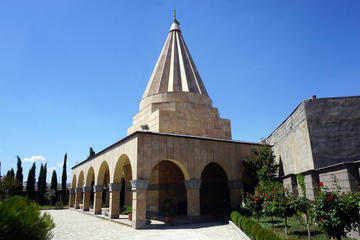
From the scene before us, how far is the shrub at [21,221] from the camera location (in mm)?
5352

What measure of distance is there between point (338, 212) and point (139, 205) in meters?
9.76

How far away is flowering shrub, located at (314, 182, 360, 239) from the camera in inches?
255

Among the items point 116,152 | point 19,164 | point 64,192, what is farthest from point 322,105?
point 19,164

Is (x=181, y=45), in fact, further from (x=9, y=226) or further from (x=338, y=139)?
(x=9, y=226)

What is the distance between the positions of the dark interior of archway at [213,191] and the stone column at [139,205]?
7.55 m

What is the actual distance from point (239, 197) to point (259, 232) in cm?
938

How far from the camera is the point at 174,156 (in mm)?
15227

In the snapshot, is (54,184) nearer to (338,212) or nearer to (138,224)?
(138,224)

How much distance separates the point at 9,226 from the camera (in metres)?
5.41

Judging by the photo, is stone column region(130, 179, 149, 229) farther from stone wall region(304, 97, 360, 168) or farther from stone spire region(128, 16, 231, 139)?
stone wall region(304, 97, 360, 168)

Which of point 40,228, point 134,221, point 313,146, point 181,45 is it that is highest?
point 181,45

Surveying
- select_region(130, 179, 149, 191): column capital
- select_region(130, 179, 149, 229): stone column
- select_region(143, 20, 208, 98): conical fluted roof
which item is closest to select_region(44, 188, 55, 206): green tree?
select_region(143, 20, 208, 98): conical fluted roof

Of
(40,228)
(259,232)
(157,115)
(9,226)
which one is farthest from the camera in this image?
(157,115)

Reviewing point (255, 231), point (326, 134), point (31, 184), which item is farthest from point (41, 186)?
point (326, 134)
